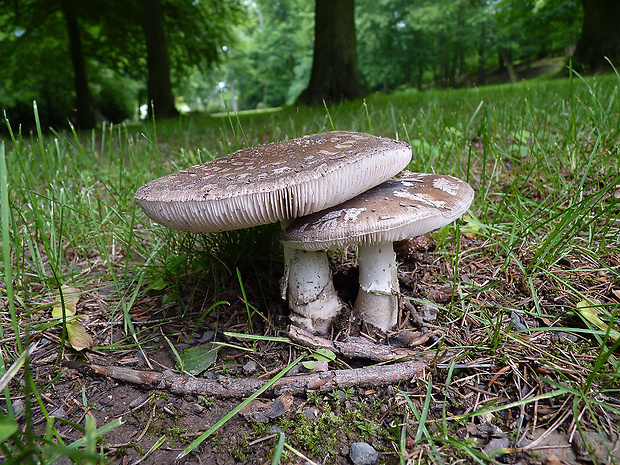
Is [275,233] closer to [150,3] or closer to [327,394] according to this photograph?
[327,394]

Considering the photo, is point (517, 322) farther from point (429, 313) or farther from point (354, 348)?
point (354, 348)

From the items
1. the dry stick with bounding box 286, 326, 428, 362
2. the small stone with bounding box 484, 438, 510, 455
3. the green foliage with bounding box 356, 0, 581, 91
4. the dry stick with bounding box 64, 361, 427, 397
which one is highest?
the green foliage with bounding box 356, 0, 581, 91

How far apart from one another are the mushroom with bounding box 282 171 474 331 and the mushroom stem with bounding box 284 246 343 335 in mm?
189

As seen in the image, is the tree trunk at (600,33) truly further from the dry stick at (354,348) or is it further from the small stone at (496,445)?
the small stone at (496,445)

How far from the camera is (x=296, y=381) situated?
1.64m

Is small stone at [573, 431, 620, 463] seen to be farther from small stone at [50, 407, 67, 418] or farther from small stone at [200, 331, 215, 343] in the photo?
small stone at [50, 407, 67, 418]

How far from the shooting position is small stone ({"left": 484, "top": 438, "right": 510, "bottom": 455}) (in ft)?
4.33

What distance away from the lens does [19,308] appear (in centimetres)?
210

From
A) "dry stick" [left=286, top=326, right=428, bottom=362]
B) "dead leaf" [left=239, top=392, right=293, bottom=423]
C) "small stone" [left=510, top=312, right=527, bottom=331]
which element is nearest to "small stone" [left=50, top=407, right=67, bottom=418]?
"dead leaf" [left=239, top=392, right=293, bottom=423]

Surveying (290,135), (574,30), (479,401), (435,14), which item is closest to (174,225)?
(479,401)

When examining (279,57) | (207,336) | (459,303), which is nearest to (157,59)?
(207,336)

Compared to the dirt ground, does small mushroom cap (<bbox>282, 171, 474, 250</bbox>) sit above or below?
above

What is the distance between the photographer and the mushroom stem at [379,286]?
1.95 m

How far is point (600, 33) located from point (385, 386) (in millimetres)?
16016
